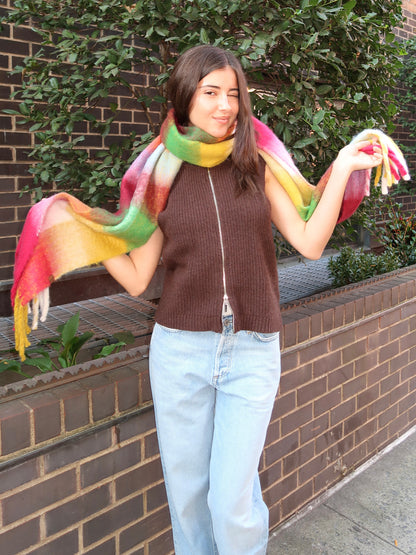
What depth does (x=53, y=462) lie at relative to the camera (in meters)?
1.99

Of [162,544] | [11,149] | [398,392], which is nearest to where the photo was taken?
[162,544]

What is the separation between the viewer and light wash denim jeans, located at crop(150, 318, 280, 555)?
6.14 feet

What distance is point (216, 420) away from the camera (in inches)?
76.7

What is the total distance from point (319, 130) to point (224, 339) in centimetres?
118

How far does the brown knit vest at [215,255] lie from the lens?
1863mm

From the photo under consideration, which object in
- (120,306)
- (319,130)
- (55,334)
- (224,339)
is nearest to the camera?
(224,339)

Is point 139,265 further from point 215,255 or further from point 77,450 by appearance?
point 77,450

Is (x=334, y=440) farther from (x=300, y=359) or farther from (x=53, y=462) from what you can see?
(x=53, y=462)

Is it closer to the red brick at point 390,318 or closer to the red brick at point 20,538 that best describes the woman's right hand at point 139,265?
the red brick at point 20,538

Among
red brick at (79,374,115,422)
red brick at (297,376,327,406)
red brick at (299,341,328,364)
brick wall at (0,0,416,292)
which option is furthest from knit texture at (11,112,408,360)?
brick wall at (0,0,416,292)

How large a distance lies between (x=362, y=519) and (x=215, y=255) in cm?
189

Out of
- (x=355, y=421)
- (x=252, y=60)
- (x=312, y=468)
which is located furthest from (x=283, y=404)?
(x=252, y=60)

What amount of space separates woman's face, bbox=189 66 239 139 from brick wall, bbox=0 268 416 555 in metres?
1.00

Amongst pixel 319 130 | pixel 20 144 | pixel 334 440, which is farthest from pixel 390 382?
pixel 20 144
